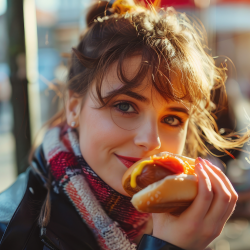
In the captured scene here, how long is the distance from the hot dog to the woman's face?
0.45 ft

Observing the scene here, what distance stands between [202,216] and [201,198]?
10 cm

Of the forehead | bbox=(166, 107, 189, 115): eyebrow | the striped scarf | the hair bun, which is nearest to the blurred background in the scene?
the hair bun

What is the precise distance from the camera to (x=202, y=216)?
113cm

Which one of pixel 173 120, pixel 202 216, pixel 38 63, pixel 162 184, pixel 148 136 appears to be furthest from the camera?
pixel 38 63

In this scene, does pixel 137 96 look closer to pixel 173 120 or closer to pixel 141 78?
pixel 141 78

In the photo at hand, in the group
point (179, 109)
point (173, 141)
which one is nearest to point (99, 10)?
point (179, 109)

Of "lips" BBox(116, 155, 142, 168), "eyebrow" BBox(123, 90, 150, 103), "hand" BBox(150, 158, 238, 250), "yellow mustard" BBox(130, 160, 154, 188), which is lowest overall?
"hand" BBox(150, 158, 238, 250)

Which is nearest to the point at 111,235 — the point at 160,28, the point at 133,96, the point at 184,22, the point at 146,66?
the point at 133,96

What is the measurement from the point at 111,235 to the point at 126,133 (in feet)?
1.92

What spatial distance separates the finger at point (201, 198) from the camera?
3.58ft

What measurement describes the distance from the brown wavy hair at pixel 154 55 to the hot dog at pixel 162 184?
1.23ft

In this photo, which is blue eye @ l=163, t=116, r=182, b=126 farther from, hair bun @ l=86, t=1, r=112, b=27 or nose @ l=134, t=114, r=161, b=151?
hair bun @ l=86, t=1, r=112, b=27

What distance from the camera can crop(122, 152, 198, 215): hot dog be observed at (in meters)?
1.02

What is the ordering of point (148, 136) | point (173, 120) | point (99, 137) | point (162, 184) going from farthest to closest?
point (173, 120)
point (99, 137)
point (148, 136)
point (162, 184)
